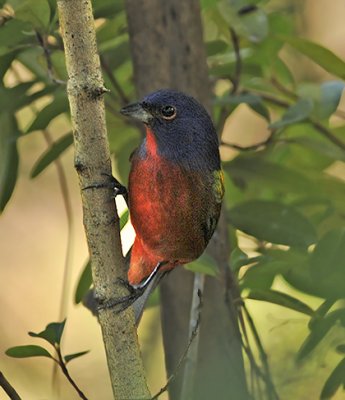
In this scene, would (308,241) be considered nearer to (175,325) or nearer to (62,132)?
(175,325)

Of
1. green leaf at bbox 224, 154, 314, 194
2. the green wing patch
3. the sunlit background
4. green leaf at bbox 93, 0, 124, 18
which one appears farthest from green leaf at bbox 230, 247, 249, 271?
the sunlit background

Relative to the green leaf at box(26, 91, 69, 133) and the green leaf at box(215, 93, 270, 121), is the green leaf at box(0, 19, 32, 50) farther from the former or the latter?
the green leaf at box(215, 93, 270, 121)

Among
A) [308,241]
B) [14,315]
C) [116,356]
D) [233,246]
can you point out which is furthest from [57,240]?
[116,356]

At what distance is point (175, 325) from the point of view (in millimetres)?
2561

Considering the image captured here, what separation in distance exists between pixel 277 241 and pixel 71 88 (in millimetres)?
854

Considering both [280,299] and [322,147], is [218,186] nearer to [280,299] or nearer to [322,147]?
[280,299]

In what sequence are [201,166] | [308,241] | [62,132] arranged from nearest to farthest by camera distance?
[201,166]
[308,241]
[62,132]

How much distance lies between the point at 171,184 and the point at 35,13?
43 cm

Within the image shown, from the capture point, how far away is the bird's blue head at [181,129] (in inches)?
85.9

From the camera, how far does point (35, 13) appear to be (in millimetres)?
2150

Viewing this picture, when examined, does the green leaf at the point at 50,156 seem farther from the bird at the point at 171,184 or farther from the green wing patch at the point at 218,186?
the green wing patch at the point at 218,186

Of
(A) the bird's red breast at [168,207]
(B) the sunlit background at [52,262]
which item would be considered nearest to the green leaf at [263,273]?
(A) the bird's red breast at [168,207]

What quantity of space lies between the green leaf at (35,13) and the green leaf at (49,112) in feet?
0.81

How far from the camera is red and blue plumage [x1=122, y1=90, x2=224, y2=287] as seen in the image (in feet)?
7.02
